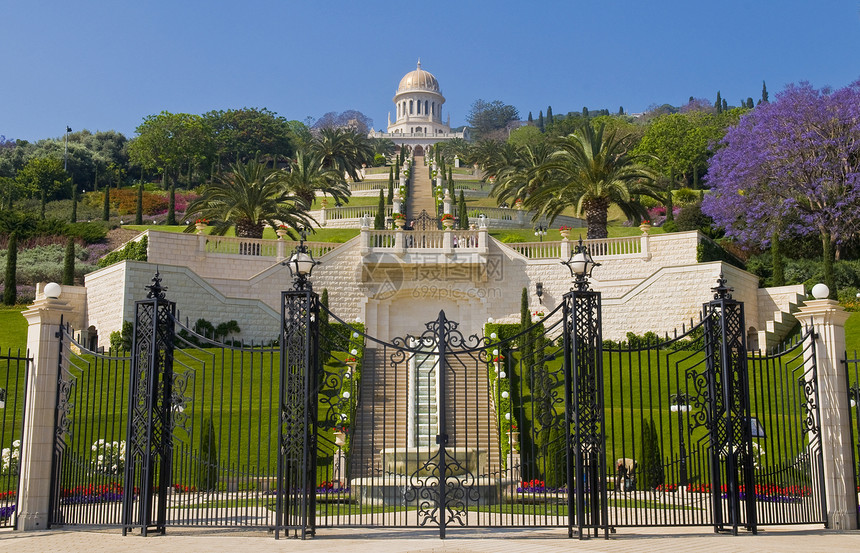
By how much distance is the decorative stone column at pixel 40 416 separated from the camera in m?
11.3

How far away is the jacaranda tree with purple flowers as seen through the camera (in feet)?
118

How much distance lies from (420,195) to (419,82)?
239 ft

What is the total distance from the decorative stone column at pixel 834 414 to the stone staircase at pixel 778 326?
1675cm

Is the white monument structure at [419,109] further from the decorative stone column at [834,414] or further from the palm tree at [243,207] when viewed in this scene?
the decorative stone column at [834,414]

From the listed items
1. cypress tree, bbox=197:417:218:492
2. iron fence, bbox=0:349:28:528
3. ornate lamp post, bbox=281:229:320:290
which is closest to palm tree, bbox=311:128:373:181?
iron fence, bbox=0:349:28:528

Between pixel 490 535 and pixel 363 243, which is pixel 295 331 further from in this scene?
pixel 363 243

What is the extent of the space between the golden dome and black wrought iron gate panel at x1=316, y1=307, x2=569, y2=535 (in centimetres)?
10590

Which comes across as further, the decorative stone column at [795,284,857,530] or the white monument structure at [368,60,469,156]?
the white monument structure at [368,60,469,156]

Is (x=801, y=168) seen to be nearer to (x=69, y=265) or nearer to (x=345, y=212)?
(x=345, y=212)

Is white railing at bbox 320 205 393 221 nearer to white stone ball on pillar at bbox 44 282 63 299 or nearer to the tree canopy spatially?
white stone ball on pillar at bbox 44 282 63 299

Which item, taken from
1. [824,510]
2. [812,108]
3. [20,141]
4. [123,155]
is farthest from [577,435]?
[20,141]

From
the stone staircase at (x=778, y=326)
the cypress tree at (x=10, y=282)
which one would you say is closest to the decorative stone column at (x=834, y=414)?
the stone staircase at (x=778, y=326)

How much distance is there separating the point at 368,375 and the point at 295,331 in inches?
498

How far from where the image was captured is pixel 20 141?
85562 mm
